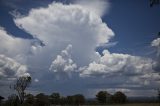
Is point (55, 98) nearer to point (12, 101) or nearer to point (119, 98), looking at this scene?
point (119, 98)

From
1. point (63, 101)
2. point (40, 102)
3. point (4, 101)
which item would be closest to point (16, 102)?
point (4, 101)

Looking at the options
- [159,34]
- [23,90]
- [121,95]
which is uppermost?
[121,95]

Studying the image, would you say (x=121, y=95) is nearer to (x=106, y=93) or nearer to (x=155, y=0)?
(x=106, y=93)

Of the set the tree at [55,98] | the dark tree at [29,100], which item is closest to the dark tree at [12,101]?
the dark tree at [29,100]

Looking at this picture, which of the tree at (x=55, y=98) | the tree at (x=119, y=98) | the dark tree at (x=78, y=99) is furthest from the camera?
the tree at (x=119, y=98)

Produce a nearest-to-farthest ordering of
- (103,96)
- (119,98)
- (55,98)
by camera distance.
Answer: (55,98) < (119,98) < (103,96)

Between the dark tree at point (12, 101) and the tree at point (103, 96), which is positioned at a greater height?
the tree at point (103, 96)

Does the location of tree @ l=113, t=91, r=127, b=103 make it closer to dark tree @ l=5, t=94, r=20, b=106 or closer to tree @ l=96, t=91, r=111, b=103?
tree @ l=96, t=91, r=111, b=103

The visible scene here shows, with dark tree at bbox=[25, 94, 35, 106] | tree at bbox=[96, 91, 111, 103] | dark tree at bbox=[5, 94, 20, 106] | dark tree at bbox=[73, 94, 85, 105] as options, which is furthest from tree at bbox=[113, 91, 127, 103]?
dark tree at bbox=[5, 94, 20, 106]

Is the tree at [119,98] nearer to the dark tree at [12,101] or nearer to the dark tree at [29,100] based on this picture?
the dark tree at [29,100]

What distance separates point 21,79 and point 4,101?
23.6 ft

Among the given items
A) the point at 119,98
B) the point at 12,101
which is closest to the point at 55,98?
the point at 119,98

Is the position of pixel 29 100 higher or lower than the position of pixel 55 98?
lower

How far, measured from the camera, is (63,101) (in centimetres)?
14788
